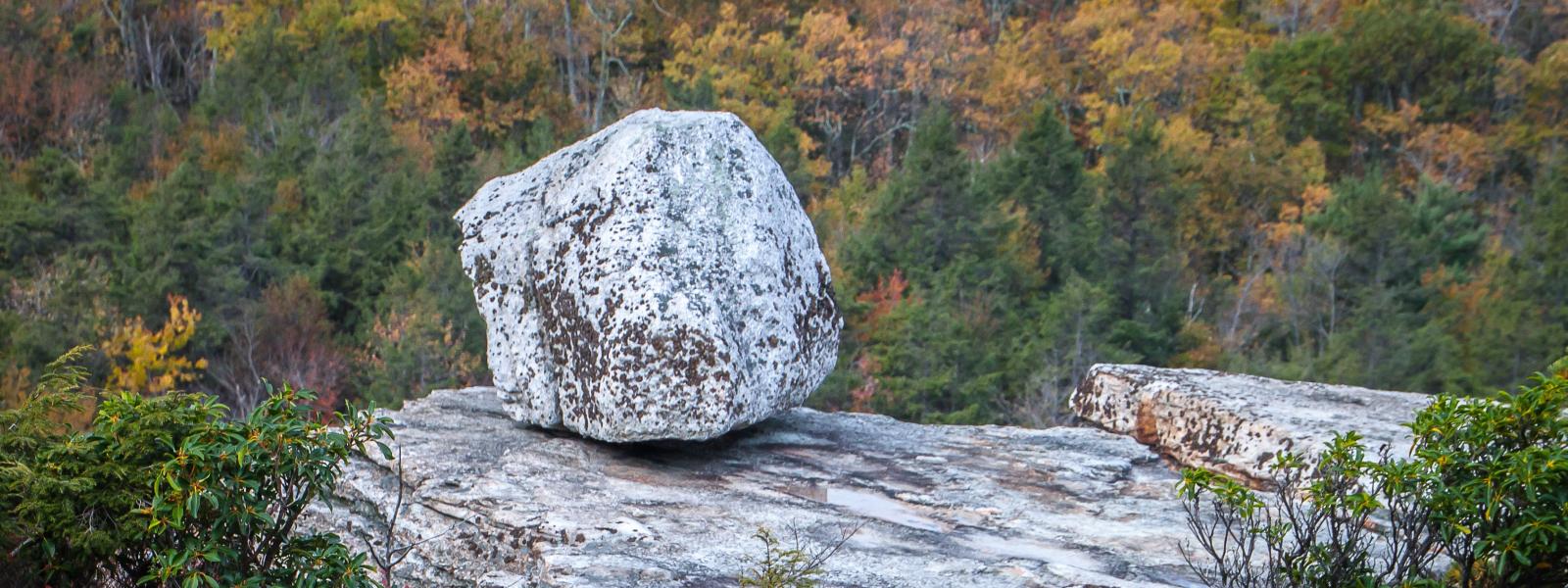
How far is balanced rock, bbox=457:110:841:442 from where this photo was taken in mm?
7145

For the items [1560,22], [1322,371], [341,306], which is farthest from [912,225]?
[1560,22]

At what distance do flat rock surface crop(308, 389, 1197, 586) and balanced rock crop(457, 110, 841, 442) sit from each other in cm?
33

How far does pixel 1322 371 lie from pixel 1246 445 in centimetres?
1782

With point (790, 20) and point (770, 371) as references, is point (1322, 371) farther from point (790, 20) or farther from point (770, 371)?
point (790, 20)

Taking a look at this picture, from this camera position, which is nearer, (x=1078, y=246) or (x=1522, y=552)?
(x=1522, y=552)

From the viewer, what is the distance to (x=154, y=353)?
22.7 meters

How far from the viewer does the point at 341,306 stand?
27.2 metres

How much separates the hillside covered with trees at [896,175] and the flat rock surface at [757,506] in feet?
38.3

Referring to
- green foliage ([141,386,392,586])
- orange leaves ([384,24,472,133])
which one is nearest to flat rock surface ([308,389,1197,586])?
green foliage ([141,386,392,586])

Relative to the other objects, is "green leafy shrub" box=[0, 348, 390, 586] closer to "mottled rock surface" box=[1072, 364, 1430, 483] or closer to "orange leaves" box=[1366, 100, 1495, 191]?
"mottled rock surface" box=[1072, 364, 1430, 483]

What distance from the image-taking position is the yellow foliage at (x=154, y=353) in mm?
22266

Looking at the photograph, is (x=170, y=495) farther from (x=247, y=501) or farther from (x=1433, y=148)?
(x=1433, y=148)

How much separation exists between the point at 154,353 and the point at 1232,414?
63.4 ft

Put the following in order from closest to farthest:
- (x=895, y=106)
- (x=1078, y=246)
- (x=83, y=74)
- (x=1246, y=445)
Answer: (x=1246, y=445) < (x=1078, y=246) < (x=83, y=74) < (x=895, y=106)
